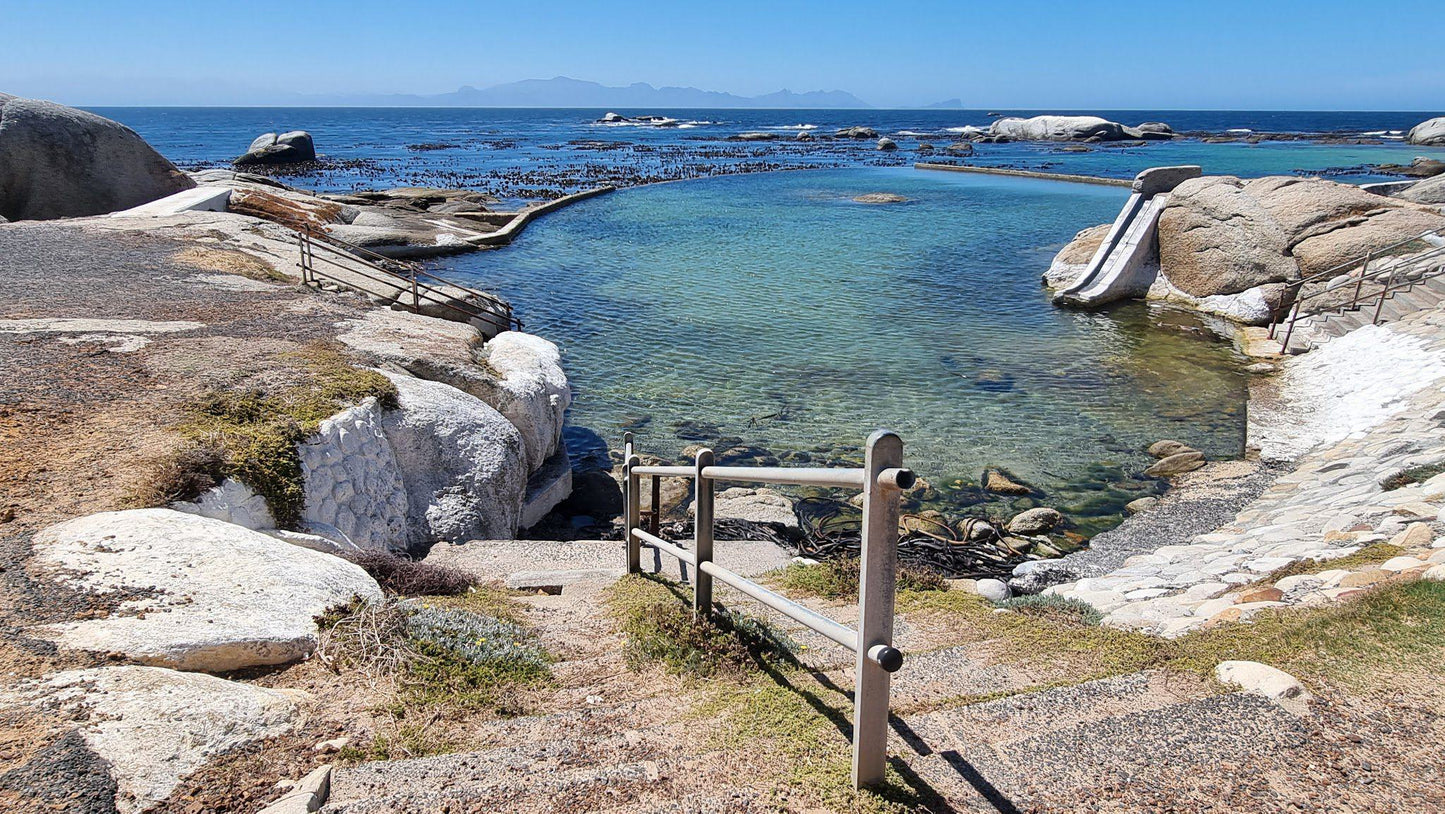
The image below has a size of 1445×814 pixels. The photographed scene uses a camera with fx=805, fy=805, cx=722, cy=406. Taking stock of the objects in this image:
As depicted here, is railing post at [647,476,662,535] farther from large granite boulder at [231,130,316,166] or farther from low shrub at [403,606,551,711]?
large granite boulder at [231,130,316,166]

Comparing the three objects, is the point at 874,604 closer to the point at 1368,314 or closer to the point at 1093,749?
the point at 1093,749

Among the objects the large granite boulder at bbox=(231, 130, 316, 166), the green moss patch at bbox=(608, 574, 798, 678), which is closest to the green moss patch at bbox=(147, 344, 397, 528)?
the green moss patch at bbox=(608, 574, 798, 678)

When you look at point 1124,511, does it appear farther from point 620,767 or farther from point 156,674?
point 156,674

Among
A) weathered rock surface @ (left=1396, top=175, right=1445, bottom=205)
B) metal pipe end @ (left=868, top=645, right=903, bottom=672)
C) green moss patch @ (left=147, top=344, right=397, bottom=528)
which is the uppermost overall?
weathered rock surface @ (left=1396, top=175, right=1445, bottom=205)

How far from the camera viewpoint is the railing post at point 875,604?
2.94 meters

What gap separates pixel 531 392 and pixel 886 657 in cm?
864

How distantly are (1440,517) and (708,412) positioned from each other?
9.86 meters

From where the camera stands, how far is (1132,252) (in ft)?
73.7

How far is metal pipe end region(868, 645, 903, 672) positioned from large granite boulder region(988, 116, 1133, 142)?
118 metres

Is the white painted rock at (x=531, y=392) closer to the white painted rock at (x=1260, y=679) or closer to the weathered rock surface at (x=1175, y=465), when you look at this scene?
the white painted rock at (x=1260, y=679)

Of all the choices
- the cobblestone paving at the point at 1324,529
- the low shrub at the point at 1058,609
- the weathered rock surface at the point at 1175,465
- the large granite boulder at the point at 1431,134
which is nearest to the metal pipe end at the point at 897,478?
the low shrub at the point at 1058,609

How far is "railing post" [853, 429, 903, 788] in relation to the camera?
9.64ft

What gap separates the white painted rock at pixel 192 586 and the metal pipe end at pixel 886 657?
312cm

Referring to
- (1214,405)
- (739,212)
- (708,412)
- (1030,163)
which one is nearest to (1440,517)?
(1214,405)
